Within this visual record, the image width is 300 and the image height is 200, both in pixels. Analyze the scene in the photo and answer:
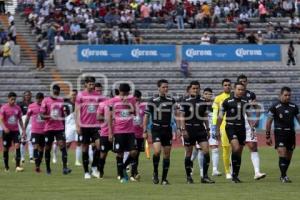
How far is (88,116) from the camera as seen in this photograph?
867 inches

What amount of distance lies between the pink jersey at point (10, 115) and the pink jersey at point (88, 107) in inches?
137

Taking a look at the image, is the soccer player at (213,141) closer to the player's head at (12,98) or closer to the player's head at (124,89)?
the player's head at (124,89)

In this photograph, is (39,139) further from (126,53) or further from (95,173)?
(126,53)

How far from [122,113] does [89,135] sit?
172 centimetres

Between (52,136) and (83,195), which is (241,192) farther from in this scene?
(52,136)

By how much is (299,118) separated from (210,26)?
31776 mm

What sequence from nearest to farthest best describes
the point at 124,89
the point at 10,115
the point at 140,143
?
the point at 124,89 < the point at 140,143 < the point at 10,115

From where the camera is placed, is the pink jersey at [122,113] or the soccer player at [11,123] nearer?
the pink jersey at [122,113]

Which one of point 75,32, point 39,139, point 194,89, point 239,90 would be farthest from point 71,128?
point 75,32

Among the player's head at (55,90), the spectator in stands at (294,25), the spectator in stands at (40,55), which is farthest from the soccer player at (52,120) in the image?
the spectator in stands at (294,25)

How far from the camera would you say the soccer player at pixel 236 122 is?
20172mm

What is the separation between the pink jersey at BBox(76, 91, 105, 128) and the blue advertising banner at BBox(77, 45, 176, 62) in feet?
83.6

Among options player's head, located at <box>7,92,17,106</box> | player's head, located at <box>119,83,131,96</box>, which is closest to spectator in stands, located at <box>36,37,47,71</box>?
player's head, located at <box>7,92,17,106</box>

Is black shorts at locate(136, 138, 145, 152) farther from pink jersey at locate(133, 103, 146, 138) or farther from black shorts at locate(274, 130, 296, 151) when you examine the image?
black shorts at locate(274, 130, 296, 151)
